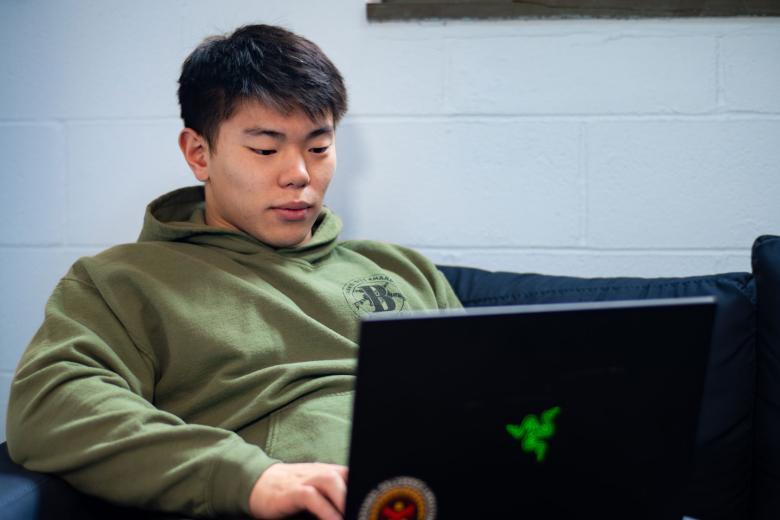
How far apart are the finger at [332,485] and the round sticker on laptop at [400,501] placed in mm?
129

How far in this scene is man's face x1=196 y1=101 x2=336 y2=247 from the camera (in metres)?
1.19

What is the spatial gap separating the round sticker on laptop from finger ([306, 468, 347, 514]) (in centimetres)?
13

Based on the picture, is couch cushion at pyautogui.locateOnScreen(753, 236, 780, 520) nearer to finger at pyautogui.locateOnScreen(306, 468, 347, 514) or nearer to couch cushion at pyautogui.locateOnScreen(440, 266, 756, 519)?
couch cushion at pyautogui.locateOnScreen(440, 266, 756, 519)

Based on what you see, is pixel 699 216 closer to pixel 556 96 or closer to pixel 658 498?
pixel 556 96

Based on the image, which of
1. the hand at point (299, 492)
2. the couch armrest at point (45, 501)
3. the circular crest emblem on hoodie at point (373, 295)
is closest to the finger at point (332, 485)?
the hand at point (299, 492)

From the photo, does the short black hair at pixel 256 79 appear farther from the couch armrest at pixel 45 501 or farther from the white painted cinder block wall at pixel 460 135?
the couch armrest at pixel 45 501

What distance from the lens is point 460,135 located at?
151 cm

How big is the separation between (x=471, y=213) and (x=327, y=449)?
0.64 metres

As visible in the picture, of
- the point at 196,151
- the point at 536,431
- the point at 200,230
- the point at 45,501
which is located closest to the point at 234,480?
the point at 45,501

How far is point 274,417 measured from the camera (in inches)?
42.9

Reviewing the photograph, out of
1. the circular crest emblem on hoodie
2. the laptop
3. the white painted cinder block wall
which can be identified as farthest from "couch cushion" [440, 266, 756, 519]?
the laptop

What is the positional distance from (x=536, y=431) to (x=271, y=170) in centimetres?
67

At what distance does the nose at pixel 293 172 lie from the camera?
1188mm

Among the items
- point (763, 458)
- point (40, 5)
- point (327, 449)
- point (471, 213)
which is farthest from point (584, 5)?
point (40, 5)
